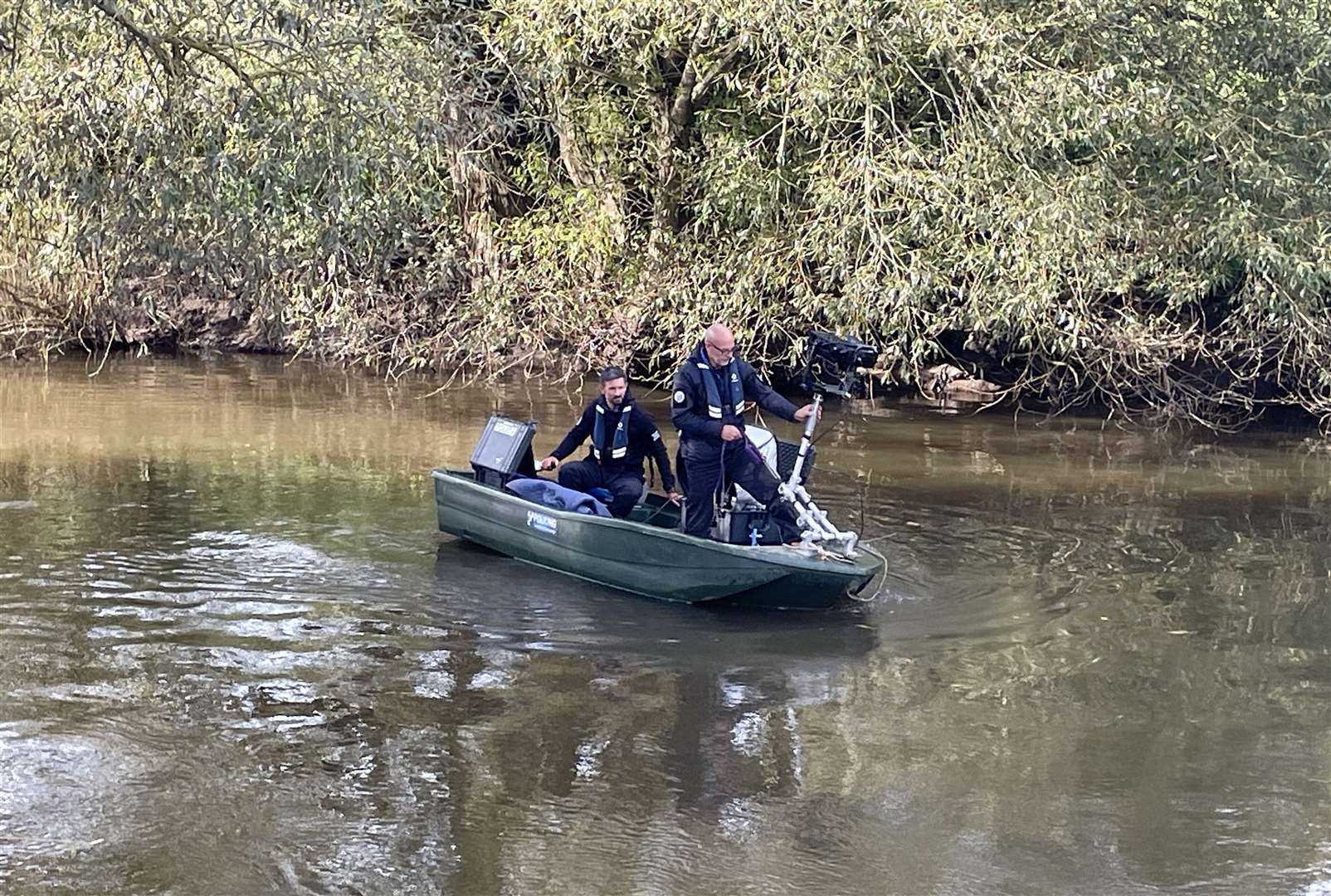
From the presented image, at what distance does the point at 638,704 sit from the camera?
24.8 feet

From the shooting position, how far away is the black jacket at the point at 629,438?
400 inches

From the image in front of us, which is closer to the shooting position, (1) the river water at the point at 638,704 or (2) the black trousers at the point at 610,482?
(1) the river water at the point at 638,704

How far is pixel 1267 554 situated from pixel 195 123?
25.4ft

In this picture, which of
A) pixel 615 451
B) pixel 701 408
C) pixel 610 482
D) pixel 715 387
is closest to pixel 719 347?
pixel 715 387

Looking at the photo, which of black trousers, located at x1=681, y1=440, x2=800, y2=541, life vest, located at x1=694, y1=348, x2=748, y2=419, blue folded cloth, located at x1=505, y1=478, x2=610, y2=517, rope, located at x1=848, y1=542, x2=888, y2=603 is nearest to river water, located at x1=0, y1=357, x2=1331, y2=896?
rope, located at x1=848, y1=542, x2=888, y2=603

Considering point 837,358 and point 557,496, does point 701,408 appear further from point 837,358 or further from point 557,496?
point 557,496

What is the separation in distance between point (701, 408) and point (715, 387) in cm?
15

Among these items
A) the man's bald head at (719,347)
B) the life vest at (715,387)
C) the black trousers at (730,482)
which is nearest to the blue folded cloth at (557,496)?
the black trousers at (730,482)

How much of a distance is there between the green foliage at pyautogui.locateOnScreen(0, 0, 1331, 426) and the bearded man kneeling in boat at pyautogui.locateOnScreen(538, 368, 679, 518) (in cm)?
181

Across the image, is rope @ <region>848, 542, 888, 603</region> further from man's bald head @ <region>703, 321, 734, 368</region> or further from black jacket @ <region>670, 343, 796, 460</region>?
man's bald head @ <region>703, 321, 734, 368</region>

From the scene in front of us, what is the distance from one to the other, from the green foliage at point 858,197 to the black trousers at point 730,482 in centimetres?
262

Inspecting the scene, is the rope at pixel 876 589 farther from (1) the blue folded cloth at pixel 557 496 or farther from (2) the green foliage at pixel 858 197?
(2) the green foliage at pixel 858 197

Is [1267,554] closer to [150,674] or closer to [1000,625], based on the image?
[1000,625]

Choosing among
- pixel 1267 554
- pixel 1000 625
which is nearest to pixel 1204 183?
pixel 1267 554
